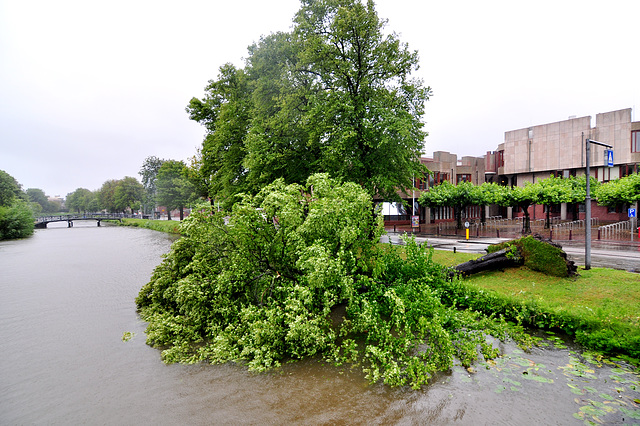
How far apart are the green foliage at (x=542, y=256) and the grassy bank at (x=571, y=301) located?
298 millimetres

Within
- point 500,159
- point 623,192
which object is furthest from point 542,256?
point 500,159

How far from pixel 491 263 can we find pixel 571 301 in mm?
3634

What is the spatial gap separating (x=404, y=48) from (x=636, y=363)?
16502 millimetres

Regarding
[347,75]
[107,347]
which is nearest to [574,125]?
[347,75]

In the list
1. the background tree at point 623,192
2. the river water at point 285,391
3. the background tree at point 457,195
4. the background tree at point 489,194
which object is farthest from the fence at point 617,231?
the river water at point 285,391

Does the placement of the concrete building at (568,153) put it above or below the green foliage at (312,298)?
above

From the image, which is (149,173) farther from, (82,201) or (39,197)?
(39,197)

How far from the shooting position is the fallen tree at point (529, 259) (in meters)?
13.1

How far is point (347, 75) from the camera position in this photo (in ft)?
57.8

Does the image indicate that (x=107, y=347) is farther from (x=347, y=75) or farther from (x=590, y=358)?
(x=347, y=75)

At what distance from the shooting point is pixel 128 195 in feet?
346

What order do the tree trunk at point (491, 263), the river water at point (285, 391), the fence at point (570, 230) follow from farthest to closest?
the fence at point (570, 230) → the tree trunk at point (491, 263) → the river water at point (285, 391)

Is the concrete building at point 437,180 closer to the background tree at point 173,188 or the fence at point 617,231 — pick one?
the fence at point 617,231

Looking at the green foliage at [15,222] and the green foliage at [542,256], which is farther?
the green foliage at [15,222]
